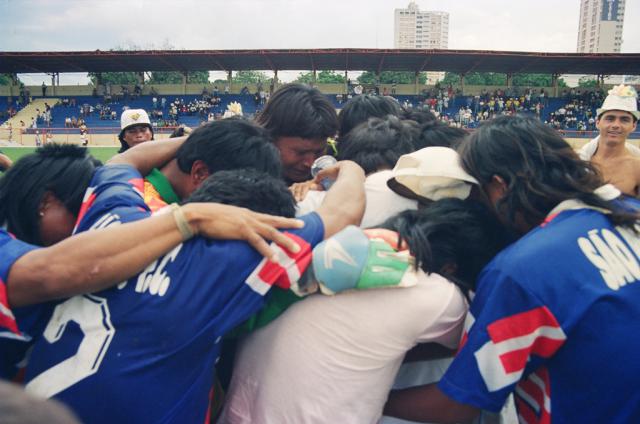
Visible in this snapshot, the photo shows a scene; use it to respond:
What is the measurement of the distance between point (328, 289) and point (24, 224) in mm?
1266

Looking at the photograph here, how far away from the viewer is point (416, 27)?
125m

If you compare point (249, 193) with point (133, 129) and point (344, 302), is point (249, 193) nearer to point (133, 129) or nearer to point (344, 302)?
point (344, 302)

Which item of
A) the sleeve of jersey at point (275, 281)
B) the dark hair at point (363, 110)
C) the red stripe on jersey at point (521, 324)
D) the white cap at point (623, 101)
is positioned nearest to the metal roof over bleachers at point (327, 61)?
the white cap at point (623, 101)

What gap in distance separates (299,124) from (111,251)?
5.41ft

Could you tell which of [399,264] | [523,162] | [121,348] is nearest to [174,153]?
[121,348]

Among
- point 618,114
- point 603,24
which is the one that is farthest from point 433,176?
point 603,24

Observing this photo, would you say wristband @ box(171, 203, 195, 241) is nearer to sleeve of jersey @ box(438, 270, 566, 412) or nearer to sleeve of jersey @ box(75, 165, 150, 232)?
sleeve of jersey @ box(75, 165, 150, 232)

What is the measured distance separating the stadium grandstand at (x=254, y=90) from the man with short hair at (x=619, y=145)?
25.1 metres

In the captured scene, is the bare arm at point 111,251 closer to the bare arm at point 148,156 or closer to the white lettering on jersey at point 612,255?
the white lettering on jersey at point 612,255

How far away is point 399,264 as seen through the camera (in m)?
1.44

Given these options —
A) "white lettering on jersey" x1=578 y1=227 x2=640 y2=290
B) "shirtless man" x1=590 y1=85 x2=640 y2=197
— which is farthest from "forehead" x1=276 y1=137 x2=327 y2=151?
"shirtless man" x1=590 y1=85 x2=640 y2=197

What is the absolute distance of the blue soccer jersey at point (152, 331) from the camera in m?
1.34

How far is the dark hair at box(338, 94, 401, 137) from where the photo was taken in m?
3.25

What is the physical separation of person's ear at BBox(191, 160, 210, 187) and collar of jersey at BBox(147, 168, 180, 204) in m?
0.30
